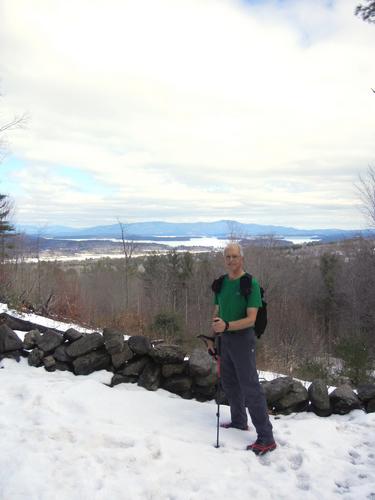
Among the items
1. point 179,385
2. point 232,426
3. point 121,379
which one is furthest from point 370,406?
point 121,379

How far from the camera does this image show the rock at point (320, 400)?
18.9 ft

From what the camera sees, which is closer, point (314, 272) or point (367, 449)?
point (367, 449)

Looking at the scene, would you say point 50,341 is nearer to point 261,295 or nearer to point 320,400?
point 261,295

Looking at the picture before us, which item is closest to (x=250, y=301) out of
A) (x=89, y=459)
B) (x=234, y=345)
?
(x=234, y=345)

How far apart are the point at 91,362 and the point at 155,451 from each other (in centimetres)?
256

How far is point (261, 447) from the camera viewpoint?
4422 mm

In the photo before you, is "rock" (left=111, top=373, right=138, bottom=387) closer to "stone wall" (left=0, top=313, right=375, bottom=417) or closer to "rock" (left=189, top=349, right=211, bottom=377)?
"stone wall" (left=0, top=313, right=375, bottom=417)

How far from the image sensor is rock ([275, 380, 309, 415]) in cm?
580

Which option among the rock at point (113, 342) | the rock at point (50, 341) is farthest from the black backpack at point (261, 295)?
the rock at point (50, 341)

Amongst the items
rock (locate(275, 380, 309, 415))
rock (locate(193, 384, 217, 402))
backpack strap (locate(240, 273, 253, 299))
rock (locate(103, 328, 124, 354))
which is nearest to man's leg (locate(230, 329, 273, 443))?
backpack strap (locate(240, 273, 253, 299))

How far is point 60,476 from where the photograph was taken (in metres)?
3.67

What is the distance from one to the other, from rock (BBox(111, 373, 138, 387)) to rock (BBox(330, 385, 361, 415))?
2757mm

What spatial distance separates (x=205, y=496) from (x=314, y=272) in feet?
152

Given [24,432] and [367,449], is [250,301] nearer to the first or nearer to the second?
[367,449]
